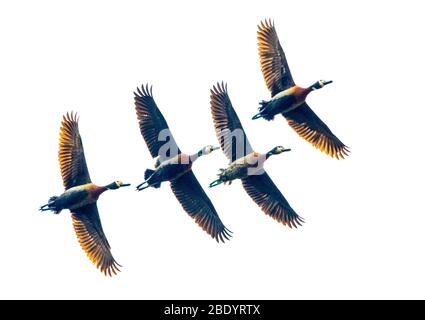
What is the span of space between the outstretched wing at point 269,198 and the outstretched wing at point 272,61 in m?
3.01

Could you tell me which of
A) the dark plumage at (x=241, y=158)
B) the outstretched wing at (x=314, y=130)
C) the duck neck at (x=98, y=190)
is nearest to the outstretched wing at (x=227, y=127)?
the dark plumage at (x=241, y=158)

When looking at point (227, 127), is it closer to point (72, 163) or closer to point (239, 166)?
point (239, 166)

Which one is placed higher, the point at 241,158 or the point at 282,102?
the point at 282,102

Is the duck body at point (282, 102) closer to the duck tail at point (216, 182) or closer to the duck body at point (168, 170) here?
the duck tail at point (216, 182)

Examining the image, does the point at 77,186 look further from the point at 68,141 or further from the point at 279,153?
the point at 279,153

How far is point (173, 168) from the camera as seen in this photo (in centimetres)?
4756

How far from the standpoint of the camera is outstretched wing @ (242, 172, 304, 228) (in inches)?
1941

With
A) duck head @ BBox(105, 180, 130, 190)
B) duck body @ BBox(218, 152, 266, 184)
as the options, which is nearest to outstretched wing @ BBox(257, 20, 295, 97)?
duck body @ BBox(218, 152, 266, 184)

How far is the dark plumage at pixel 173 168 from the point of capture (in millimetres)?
47594

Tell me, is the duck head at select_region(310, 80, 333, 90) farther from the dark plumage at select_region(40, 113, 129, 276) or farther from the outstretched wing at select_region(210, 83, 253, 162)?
the dark plumage at select_region(40, 113, 129, 276)

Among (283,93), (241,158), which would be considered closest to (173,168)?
(241,158)

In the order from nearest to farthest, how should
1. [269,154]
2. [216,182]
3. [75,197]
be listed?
[75,197]
[216,182]
[269,154]

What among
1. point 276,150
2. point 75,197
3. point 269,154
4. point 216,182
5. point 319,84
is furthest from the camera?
point 319,84

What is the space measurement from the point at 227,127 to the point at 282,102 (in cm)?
213
